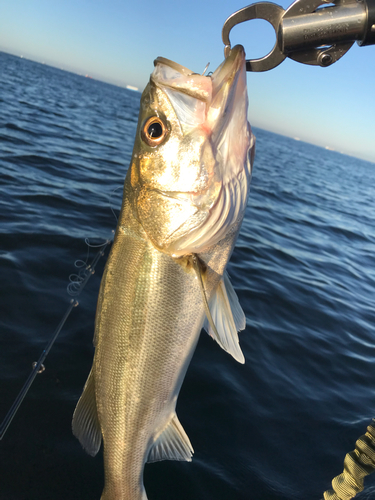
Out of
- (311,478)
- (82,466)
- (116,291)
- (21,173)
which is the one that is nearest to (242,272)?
(311,478)

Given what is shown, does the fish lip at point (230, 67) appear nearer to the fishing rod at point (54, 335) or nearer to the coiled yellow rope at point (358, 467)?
the coiled yellow rope at point (358, 467)

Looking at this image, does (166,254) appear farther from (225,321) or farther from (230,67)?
(230,67)

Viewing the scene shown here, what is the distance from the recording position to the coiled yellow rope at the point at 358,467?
2.08m

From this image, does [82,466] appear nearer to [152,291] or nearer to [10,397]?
[10,397]

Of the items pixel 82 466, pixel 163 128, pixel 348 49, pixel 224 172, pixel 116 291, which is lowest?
pixel 82 466

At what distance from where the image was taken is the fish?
175 centimetres

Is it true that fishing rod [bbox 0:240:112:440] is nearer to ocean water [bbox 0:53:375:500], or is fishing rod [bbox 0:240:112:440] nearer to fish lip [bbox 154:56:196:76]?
ocean water [bbox 0:53:375:500]

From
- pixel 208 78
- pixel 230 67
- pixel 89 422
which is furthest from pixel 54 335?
pixel 230 67

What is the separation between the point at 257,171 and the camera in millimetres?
24312

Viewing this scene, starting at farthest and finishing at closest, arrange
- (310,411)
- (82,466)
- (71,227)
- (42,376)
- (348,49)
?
(71,227) → (310,411) → (42,376) → (82,466) → (348,49)

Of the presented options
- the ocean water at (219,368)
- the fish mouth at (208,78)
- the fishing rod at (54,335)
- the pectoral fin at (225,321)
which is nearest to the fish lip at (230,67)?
the fish mouth at (208,78)

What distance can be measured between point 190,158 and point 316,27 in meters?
0.78

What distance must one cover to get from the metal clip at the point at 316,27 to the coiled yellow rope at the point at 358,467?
2.16 metres

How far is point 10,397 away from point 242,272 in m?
5.10
